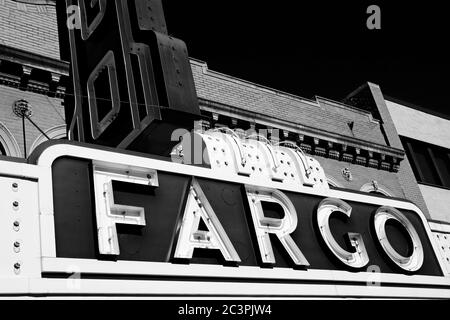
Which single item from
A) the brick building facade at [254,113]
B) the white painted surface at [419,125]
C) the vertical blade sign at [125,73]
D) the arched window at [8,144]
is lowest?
the vertical blade sign at [125,73]

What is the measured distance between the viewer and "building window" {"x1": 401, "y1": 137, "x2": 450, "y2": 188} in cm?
1995

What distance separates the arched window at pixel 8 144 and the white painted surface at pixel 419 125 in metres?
14.6

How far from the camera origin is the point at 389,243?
729 cm

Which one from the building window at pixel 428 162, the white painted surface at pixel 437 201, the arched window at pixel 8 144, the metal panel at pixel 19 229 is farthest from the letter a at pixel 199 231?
the building window at pixel 428 162

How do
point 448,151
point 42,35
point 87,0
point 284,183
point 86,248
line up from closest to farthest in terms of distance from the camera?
point 86,248 < point 284,183 < point 87,0 < point 42,35 < point 448,151

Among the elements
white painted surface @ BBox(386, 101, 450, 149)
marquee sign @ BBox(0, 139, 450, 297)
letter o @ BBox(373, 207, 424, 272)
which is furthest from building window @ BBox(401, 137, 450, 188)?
marquee sign @ BBox(0, 139, 450, 297)

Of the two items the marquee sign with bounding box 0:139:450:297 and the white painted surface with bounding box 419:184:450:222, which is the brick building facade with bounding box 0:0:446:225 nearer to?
the white painted surface with bounding box 419:184:450:222

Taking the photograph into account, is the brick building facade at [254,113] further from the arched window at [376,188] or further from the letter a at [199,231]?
the letter a at [199,231]

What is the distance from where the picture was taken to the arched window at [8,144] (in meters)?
9.86

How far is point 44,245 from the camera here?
14.5 feet

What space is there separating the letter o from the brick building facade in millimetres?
4828

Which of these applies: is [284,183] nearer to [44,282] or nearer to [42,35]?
[44,282]
